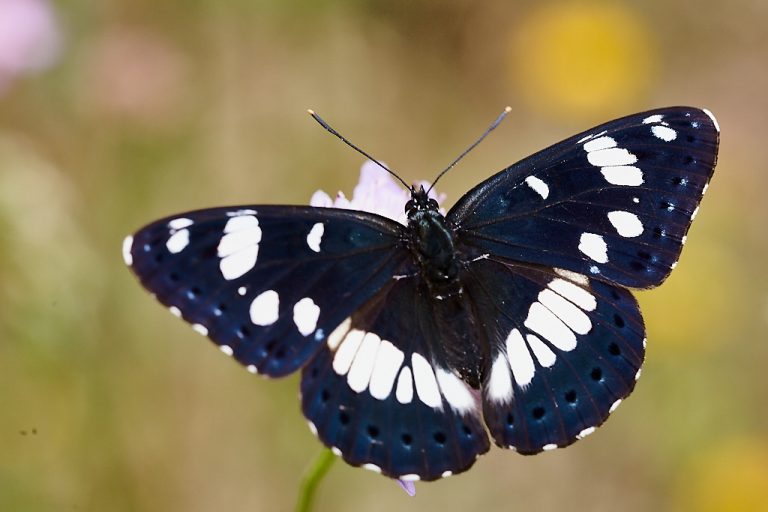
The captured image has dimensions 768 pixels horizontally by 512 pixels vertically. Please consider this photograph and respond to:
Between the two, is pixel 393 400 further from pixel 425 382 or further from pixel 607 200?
pixel 607 200

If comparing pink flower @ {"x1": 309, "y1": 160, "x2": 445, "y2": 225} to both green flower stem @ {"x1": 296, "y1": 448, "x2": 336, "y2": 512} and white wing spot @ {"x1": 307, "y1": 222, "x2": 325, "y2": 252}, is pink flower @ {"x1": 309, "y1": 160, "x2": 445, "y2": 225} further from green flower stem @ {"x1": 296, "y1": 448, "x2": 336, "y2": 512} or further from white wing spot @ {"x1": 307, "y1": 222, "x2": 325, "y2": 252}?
green flower stem @ {"x1": 296, "y1": 448, "x2": 336, "y2": 512}

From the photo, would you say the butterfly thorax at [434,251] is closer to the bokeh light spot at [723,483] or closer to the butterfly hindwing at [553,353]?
the butterfly hindwing at [553,353]

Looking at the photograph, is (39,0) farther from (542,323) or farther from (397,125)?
(542,323)

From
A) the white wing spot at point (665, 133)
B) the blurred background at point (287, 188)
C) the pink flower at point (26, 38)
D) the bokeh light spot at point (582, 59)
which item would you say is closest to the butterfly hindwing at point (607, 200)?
the white wing spot at point (665, 133)

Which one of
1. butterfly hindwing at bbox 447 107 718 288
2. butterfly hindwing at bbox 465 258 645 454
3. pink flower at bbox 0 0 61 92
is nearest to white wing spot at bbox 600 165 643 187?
butterfly hindwing at bbox 447 107 718 288

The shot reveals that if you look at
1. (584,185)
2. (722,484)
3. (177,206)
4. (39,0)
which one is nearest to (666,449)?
(722,484)

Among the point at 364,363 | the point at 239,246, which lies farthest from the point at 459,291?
the point at 239,246
